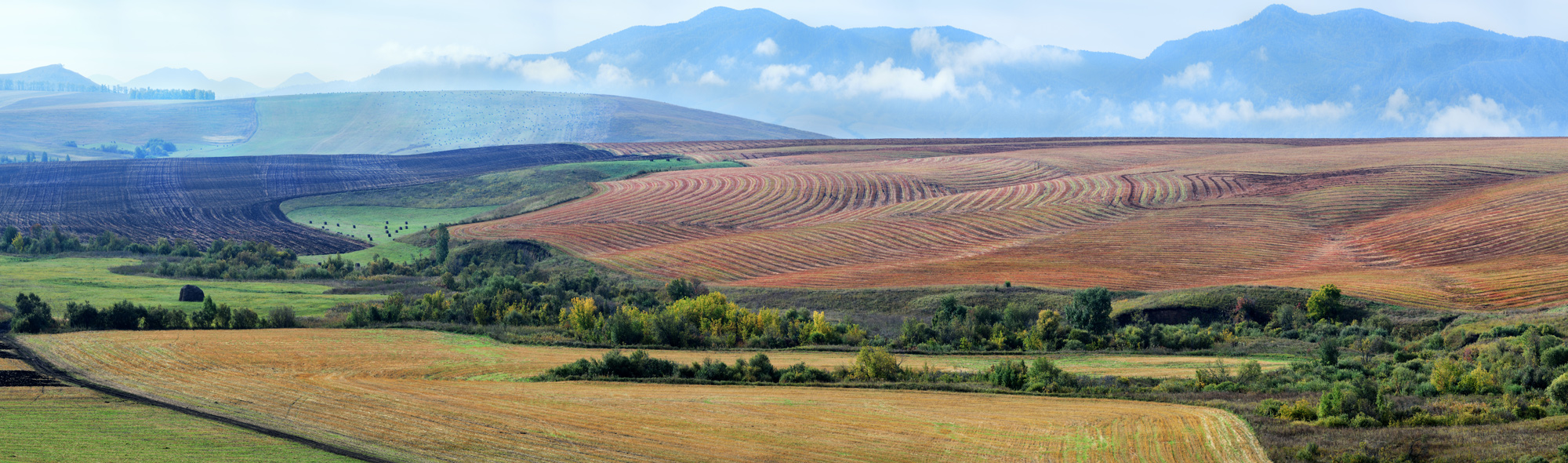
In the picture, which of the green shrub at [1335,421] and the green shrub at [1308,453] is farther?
the green shrub at [1335,421]

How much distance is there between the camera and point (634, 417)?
22922 millimetres

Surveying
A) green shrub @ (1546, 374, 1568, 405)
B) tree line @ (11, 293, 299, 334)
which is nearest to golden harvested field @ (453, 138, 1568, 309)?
tree line @ (11, 293, 299, 334)

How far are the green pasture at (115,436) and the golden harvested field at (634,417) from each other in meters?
1.32

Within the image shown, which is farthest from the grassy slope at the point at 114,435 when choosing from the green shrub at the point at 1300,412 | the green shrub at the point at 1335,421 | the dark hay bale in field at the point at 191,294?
the dark hay bale in field at the point at 191,294

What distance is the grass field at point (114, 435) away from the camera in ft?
59.2

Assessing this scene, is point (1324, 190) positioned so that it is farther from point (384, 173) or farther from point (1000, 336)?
point (384, 173)

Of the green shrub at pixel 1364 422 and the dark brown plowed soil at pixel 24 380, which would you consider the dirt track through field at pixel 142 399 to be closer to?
the dark brown plowed soil at pixel 24 380

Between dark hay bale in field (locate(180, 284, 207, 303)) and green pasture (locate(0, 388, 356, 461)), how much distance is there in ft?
81.7

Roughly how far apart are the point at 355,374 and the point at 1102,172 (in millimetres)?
72681

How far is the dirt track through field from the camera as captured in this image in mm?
19875

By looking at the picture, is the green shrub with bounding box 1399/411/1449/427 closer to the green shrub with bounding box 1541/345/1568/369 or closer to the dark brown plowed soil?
the green shrub with bounding box 1541/345/1568/369

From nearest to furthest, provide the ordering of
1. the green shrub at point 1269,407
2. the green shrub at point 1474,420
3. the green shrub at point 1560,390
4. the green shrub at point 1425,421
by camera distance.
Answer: the green shrub at point 1474,420
the green shrub at point 1425,421
the green shrub at point 1560,390
the green shrub at point 1269,407

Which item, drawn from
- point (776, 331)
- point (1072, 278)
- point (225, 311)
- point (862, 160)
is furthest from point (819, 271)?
point (862, 160)

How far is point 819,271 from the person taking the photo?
56.8 meters
